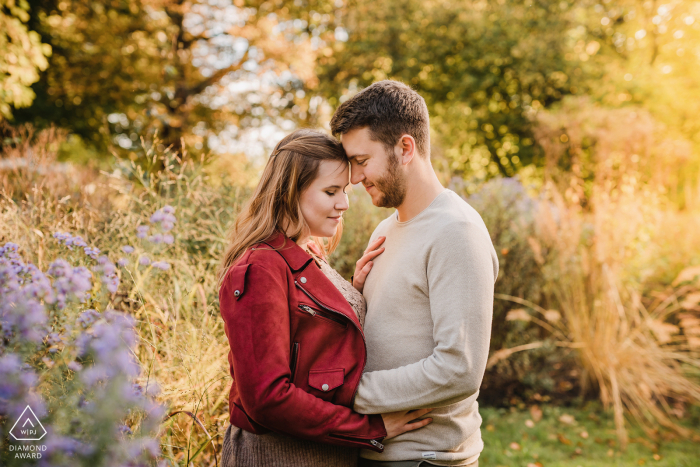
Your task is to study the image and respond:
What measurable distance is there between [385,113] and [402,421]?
1.19 meters

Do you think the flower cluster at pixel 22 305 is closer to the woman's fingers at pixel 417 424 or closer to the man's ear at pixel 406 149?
the woman's fingers at pixel 417 424

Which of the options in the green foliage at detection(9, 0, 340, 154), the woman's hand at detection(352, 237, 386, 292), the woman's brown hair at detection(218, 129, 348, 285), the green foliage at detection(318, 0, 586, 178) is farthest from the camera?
the green foliage at detection(318, 0, 586, 178)

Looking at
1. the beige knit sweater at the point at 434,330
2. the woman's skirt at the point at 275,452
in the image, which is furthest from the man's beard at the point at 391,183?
the woman's skirt at the point at 275,452

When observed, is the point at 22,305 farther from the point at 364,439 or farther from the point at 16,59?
the point at 16,59

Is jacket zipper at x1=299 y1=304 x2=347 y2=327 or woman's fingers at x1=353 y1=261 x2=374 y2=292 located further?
woman's fingers at x1=353 y1=261 x2=374 y2=292

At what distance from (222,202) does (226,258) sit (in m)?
2.07

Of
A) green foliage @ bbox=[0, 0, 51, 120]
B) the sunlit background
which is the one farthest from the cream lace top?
green foliage @ bbox=[0, 0, 51, 120]

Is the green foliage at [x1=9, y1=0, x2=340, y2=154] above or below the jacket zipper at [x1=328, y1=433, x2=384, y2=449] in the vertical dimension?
above

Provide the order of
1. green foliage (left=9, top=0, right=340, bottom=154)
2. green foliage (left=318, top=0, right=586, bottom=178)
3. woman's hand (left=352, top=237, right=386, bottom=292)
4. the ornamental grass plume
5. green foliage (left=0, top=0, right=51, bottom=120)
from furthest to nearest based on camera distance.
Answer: green foliage (left=318, top=0, right=586, bottom=178), green foliage (left=9, top=0, right=340, bottom=154), green foliage (left=0, top=0, right=51, bottom=120), the ornamental grass plume, woman's hand (left=352, top=237, right=386, bottom=292)

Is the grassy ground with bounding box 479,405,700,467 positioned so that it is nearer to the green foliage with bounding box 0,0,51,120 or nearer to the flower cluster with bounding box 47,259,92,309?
the flower cluster with bounding box 47,259,92,309

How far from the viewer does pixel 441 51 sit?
1327cm

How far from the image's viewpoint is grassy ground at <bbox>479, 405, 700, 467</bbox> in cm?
378

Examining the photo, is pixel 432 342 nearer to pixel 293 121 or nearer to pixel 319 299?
pixel 319 299

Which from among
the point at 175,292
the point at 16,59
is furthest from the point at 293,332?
the point at 16,59
